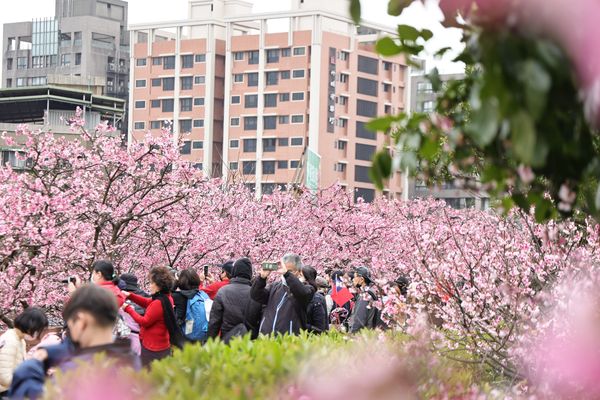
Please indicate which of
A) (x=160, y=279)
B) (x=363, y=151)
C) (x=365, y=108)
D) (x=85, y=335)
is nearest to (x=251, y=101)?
(x=365, y=108)

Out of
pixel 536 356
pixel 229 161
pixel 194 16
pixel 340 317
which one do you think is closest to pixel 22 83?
pixel 194 16

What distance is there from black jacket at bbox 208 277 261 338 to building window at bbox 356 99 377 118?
282 feet

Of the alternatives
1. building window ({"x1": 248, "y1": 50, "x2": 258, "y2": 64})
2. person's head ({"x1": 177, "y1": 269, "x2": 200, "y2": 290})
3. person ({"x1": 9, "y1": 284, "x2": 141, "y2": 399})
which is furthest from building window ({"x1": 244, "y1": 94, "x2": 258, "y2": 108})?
→ person ({"x1": 9, "y1": 284, "x2": 141, "y2": 399})

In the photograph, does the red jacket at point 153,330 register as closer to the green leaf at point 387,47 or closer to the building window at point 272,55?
the green leaf at point 387,47

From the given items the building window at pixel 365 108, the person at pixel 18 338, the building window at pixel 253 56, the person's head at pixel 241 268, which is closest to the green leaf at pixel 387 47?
the person at pixel 18 338

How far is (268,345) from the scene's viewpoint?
7.12m

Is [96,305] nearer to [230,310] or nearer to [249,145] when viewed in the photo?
[230,310]

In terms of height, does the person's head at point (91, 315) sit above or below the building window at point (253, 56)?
below

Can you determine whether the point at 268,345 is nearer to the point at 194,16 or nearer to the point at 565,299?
the point at 565,299

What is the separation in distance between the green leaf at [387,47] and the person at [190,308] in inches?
293

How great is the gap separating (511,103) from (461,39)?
1.55m

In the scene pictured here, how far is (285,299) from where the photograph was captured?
10992 millimetres

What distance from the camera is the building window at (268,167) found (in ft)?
309

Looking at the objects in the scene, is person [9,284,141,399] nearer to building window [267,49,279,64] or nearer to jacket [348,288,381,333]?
jacket [348,288,381,333]
